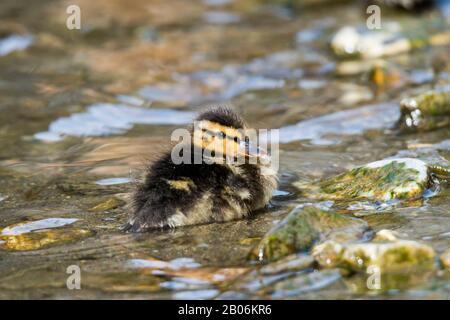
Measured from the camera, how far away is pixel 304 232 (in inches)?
166

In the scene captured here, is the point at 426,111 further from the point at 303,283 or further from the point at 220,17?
the point at 220,17

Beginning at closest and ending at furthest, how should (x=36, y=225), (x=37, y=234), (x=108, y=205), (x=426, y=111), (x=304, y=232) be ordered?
1. (x=304, y=232)
2. (x=37, y=234)
3. (x=36, y=225)
4. (x=108, y=205)
5. (x=426, y=111)

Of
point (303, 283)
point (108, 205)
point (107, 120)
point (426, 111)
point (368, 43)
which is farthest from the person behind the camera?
point (368, 43)

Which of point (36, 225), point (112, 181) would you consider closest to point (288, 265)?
point (36, 225)

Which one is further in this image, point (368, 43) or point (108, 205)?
point (368, 43)

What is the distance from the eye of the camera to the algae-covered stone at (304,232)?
4.14 metres

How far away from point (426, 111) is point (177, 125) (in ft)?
7.48

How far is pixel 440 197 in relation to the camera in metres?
4.97

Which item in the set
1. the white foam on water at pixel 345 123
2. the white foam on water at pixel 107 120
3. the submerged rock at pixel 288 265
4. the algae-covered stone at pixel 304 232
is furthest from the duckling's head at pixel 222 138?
the white foam on water at pixel 107 120

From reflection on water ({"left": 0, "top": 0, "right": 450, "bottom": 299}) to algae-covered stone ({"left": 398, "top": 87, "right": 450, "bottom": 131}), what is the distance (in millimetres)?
156

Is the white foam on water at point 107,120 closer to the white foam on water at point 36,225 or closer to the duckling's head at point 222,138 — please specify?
the duckling's head at point 222,138


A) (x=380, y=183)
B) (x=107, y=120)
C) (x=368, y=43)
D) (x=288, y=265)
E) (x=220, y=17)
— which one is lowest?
(x=288, y=265)

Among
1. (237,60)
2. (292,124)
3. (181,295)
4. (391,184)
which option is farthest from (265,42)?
(181,295)
